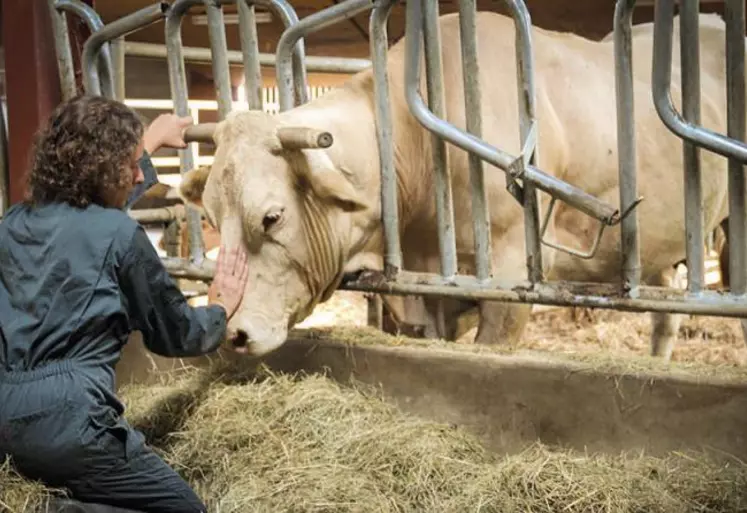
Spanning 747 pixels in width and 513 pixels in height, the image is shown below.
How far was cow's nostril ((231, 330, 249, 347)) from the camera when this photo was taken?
315 cm

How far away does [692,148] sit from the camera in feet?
8.75

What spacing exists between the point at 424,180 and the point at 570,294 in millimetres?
1025

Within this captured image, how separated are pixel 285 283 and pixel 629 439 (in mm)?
1325

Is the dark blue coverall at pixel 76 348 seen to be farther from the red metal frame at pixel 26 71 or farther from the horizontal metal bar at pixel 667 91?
the red metal frame at pixel 26 71

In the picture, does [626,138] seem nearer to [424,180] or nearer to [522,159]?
[522,159]

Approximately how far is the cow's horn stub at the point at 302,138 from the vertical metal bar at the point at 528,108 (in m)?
0.65

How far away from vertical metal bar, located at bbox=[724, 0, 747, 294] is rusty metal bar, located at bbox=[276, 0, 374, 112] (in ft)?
3.81

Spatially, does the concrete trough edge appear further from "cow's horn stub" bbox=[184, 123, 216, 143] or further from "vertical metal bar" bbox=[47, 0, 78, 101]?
"vertical metal bar" bbox=[47, 0, 78, 101]

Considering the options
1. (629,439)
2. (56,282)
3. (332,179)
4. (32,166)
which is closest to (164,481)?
(56,282)

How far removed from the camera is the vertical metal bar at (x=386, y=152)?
3182 millimetres

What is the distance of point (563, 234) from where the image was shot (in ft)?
13.3

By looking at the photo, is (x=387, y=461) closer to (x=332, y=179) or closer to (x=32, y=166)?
(x=332, y=179)

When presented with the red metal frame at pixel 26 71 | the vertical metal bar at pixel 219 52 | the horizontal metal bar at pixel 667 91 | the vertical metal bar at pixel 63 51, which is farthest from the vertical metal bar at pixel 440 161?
the red metal frame at pixel 26 71

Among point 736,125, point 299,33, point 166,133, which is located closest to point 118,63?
point 166,133
